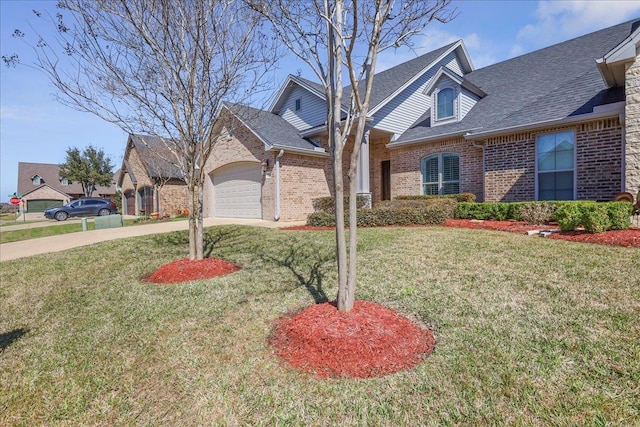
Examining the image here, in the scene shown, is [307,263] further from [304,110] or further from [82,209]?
[82,209]

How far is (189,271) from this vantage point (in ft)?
18.5

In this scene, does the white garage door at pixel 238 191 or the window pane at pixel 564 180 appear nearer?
the window pane at pixel 564 180

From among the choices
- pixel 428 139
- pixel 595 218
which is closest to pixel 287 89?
pixel 428 139

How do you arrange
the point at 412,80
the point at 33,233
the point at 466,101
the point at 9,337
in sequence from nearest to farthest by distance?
the point at 9,337
the point at 466,101
the point at 33,233
the point at 412,80

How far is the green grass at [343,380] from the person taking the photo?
2178 millimetres

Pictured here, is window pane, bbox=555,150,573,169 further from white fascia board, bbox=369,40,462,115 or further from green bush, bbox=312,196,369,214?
white fascia board, bbox=369,40,462,115

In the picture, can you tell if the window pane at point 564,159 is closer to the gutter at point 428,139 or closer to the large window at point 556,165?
the large window at point 556,165

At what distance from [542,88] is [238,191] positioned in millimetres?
13392

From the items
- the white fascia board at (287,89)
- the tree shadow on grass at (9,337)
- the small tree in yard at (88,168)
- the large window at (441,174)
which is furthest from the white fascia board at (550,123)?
the small tree in yard at (88,168)

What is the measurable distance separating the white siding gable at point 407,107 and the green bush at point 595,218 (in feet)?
29.4

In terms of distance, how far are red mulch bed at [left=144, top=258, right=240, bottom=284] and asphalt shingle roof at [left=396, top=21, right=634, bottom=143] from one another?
9.85 metres

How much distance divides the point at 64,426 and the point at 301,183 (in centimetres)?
1200

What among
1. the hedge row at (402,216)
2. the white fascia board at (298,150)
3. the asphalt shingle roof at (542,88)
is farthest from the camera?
the white fascia board at (298,150)

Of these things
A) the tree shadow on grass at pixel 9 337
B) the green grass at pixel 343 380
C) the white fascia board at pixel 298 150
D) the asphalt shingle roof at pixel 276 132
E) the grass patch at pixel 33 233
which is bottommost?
the tree shadow on grass at pixel 9 337
